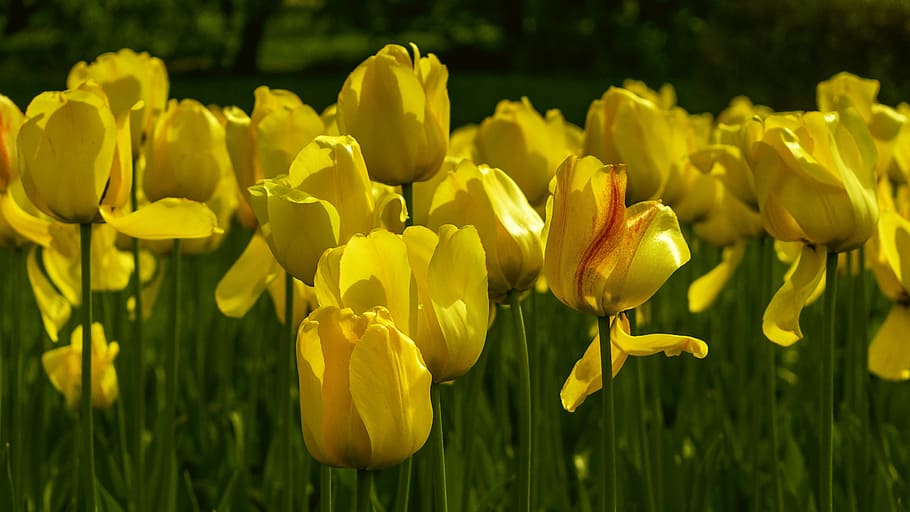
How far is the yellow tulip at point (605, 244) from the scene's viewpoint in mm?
1171

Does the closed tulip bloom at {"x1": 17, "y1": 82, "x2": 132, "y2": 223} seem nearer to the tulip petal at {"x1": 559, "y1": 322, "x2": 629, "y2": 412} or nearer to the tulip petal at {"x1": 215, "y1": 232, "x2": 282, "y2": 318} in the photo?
the tulip petal at {"x1": 215, "y1": 232, "x2": 282, "y2": 318}

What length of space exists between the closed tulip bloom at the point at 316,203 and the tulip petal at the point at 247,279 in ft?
1.22

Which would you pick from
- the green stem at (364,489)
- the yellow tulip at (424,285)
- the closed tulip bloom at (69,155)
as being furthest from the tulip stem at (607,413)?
the closed tulip bloom at (69,155)

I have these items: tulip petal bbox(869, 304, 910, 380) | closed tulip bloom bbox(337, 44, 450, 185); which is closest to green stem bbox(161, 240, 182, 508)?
closed tulip bloom bbox(337, 44, 450, 185)

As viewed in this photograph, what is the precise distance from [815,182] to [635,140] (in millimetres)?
515

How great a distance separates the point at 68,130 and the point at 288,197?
379 mm

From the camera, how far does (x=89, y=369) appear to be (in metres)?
1.44

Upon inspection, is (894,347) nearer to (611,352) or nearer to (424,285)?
(611,352)

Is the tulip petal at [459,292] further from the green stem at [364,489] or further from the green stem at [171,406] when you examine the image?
the green stem at [171,406]

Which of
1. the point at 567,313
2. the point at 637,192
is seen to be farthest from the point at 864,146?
the point at 567,313

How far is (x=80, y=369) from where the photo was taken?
2174mm

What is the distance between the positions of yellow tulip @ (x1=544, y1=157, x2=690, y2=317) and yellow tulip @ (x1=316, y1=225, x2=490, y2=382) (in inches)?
4.5

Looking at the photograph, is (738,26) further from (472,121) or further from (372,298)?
(372,298)

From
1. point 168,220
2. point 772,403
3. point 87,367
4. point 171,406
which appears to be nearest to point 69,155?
point 168,220
